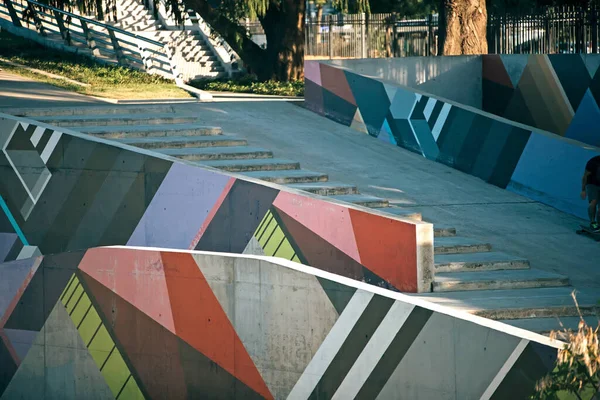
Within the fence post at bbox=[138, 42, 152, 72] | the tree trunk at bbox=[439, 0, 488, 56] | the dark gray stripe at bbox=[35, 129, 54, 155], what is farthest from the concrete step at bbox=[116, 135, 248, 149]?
the fence post at bbox=[138, 42, 152, 72]

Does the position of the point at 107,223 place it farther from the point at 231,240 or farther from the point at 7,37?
the point at 7,37

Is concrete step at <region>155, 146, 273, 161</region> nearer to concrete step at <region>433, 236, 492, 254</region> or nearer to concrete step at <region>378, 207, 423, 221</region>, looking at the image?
concrete step at <region>378, 207, 423, 221</region>

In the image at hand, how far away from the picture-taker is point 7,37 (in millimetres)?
28203

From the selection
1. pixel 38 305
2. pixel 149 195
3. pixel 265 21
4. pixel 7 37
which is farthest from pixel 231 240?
pixel 7 37

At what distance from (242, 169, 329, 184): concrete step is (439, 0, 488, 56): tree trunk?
766 cm

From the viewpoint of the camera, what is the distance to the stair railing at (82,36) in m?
26.5

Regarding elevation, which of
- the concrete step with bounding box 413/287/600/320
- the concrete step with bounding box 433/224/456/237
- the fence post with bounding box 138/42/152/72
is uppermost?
the fence post with bounding box 138/42/152/72

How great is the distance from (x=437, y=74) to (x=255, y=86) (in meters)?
5.94

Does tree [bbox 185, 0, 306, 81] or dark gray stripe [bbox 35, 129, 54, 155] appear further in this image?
tree [bbox 185, 0, 306, 81]

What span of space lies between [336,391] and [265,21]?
669 inches

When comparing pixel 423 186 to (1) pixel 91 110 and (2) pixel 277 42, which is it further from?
(2) pixel 277 42

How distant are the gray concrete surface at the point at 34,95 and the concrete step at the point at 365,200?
20.8ft

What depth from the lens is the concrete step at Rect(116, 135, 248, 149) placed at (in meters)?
15.7

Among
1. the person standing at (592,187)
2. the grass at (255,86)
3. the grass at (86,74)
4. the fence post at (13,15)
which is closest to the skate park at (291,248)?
the person standing at (592,187)
